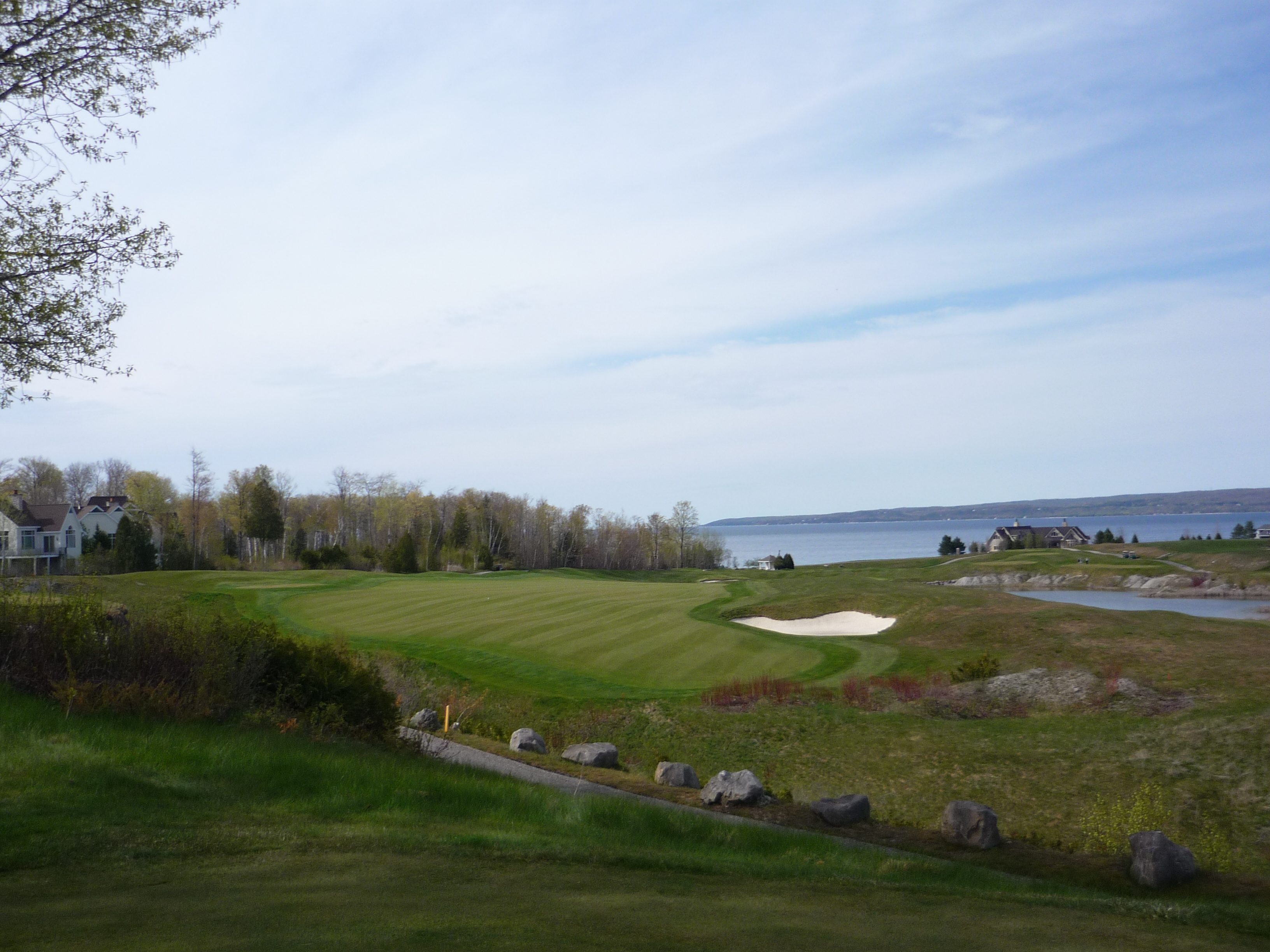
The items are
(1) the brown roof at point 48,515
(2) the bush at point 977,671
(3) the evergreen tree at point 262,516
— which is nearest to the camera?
(2) the bush at point 977,671

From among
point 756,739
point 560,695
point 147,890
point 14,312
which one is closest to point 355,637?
point 560,695

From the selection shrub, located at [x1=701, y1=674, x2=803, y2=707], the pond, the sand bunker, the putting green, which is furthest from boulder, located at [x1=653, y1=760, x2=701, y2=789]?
the pond

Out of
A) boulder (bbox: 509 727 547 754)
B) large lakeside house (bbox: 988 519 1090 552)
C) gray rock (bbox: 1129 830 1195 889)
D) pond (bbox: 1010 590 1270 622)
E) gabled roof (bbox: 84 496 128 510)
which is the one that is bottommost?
pond (bbox: 1010 590 1270 622)

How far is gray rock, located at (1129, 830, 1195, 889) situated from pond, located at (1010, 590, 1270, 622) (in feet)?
132

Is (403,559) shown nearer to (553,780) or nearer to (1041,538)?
(553,780)

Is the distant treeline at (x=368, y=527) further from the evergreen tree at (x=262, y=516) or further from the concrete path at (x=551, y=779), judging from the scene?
the concrete path at (x=551, y=779)

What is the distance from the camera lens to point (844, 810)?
1077 cm

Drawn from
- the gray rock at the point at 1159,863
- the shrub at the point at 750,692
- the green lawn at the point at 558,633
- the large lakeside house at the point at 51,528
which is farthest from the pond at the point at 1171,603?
the large lakeside house at the point at 51,528

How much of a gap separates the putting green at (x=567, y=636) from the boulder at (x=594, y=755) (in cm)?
531

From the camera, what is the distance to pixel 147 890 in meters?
5.00

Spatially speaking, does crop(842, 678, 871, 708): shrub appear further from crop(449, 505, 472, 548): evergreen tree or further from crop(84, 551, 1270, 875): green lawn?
crop(449, 505, 472, 548): evergreen tree

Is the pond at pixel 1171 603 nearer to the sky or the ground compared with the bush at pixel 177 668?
nearer to the ground

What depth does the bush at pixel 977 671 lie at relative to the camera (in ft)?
65.8

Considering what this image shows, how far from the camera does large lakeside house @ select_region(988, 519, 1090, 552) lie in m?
99.3
